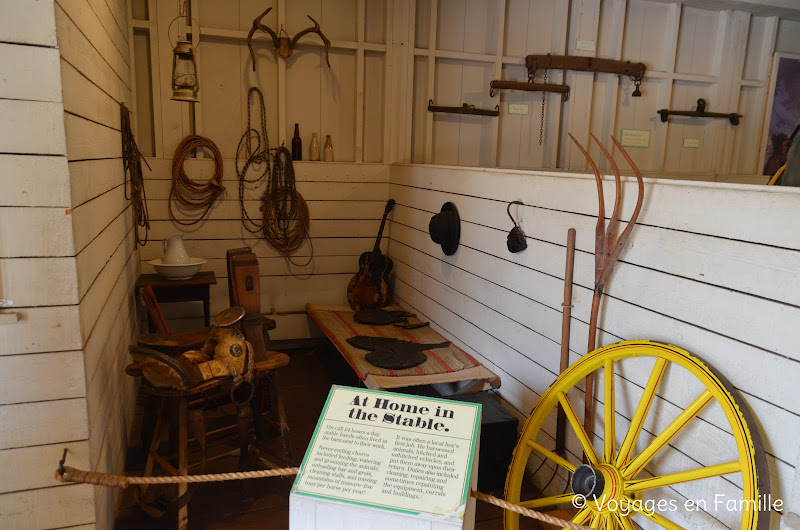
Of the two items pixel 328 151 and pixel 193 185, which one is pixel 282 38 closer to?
pixel 328 151

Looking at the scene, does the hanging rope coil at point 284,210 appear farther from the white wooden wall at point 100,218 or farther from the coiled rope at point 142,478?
the coiled rope at point 142,478

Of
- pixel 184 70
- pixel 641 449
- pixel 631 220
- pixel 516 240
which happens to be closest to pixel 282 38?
pixel 184 70

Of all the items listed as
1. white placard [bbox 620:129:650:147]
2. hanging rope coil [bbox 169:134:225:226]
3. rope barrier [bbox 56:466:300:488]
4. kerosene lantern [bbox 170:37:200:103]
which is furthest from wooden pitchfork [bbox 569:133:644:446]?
white placard [bbox 620:129:650:147]

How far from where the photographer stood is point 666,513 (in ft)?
6.49

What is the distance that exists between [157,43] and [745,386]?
3964 mm

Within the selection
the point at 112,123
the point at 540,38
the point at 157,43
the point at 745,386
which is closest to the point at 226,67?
the point at 157,43

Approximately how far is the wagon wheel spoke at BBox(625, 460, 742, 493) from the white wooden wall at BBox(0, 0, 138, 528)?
69.0 inches

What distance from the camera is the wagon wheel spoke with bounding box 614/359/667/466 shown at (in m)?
1.94

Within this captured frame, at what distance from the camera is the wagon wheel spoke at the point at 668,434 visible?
5.90 feet

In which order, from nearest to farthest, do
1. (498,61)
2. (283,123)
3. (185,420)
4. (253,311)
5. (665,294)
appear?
(665,294) → (185,420) → (253,311) → (283,123) → (498,61)

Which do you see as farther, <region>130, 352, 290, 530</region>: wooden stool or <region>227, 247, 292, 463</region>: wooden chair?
<region>227, 247, 292, 463</region>: wooden chair

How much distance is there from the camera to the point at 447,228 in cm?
351

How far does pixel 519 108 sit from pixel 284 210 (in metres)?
2.11

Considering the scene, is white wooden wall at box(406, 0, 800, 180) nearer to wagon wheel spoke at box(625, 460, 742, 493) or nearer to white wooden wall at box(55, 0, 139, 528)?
white wooden wall at box(55, 0, 139, 528)
